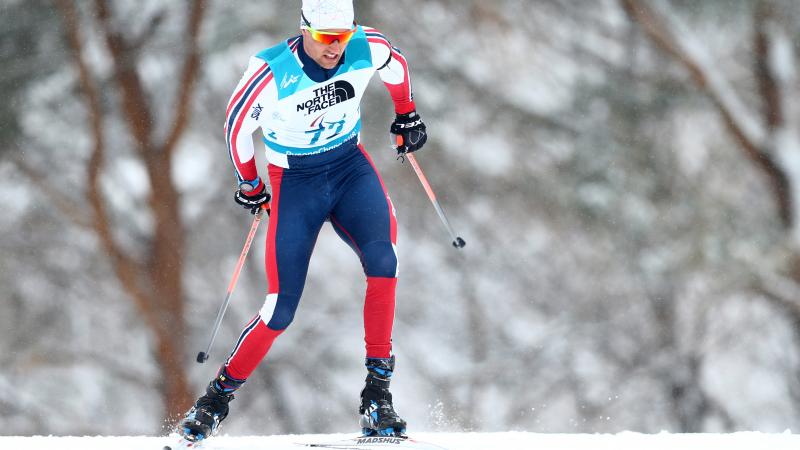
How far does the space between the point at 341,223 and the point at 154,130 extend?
7.04m

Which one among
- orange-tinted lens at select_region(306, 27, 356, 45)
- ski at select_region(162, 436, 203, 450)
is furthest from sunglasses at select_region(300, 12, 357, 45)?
ski at select_region(162, 436, 203, 450)

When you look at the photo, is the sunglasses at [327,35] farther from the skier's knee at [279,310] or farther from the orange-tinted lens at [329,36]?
the skier's knee at [279,310]

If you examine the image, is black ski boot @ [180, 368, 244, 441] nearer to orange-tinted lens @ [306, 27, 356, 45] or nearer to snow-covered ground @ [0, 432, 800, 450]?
snow-covered ground @ [0, 432, 800, 450]

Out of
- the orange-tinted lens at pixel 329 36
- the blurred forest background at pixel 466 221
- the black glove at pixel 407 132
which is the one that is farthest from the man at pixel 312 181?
the blurred forest background at pixel 466 221

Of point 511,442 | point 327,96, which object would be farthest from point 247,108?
point 511,442

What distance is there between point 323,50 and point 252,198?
67cm

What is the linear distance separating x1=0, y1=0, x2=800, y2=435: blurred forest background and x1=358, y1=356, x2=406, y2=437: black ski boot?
6238 millimetres

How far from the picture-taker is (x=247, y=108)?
3.53m

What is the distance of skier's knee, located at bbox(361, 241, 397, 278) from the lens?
3.49m

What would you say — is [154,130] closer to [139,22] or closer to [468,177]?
[139,22]

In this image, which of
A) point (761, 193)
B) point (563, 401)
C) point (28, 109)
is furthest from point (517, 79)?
point (28, 109)

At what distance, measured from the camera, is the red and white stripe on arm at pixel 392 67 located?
369 centimetres

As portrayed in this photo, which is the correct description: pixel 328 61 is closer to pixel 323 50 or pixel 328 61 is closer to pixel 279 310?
pixel 323 50

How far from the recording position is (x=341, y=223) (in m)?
3.66
